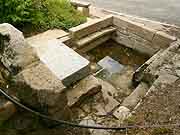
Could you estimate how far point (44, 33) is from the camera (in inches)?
273

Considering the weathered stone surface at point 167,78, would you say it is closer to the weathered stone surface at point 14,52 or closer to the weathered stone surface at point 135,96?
the weathered stone surface at point 135,96

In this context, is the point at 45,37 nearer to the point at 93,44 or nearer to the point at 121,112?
the point at 93,44

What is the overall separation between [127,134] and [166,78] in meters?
1.55

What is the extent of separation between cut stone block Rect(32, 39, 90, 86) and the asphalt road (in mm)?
3798

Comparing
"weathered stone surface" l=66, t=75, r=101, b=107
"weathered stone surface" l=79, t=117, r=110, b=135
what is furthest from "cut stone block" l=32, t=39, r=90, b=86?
"weathered stone surface" l=79, t=117, r=110, b=135

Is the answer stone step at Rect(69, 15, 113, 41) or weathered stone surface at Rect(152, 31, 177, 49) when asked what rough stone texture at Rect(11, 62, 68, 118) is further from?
weathered stone surface at Rect(152, 31, 177, 49)

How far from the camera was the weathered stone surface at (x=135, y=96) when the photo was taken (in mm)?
5575

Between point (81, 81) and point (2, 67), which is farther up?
point (2, 67)

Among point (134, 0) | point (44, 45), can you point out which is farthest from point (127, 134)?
point (134, 0)

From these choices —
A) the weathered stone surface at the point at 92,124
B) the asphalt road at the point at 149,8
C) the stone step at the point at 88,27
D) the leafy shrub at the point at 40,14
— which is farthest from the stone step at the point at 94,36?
the weathered stone surface at the point at 92,124

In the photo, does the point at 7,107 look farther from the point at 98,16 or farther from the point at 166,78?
the point at 98,16

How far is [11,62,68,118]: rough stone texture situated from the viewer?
3404 mm

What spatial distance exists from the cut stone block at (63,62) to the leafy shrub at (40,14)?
94cm

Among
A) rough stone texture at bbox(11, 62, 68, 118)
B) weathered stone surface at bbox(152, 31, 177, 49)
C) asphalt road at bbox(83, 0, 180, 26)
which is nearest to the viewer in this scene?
rough stone texture at bbox(11, 62, 68, 118)
